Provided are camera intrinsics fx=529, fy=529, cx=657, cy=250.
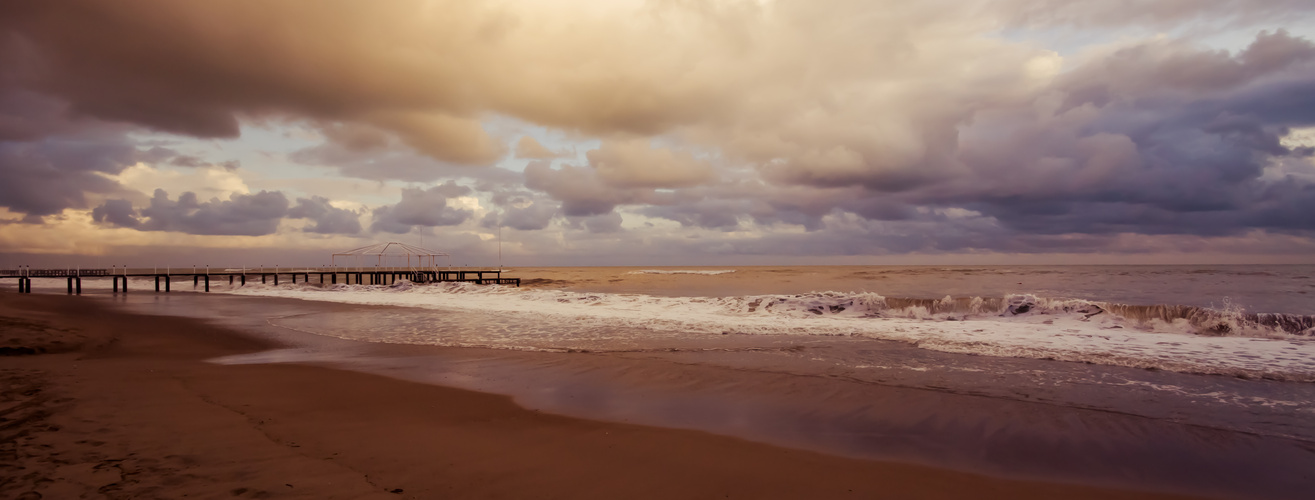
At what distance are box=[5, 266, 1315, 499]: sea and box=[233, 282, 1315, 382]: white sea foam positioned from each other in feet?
0.26

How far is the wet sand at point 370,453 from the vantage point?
3.91 metres

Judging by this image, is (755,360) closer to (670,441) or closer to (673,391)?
(673,391)

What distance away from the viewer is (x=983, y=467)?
15.4 ft

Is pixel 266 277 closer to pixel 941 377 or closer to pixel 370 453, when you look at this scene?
pixel 370 453

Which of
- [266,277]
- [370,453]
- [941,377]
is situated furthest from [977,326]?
[266,277]

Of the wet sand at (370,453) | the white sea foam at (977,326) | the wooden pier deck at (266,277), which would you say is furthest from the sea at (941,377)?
the wooden pier deck at (266,277)

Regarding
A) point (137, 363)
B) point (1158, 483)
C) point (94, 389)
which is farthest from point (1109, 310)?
point (137, 363)

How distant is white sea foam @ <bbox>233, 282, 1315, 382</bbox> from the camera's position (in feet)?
32.0

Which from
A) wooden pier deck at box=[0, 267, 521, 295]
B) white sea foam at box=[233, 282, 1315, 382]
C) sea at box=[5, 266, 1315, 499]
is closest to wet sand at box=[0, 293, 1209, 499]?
sea at box=[5, 266, 1315, 499]

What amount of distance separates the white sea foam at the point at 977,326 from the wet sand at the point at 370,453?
21.5 feet

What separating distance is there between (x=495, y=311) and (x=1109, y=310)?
2018cm

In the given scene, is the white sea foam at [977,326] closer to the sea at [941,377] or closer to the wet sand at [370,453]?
the sea at [941,377]

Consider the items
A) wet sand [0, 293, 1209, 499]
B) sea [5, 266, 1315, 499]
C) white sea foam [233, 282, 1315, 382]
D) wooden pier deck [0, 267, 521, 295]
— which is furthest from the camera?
wooden pier deck [0, 267, 521, 295]

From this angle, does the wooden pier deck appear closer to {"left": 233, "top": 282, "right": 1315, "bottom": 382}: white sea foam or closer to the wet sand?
{"left": 233, "top": 282, "right": 1315, "bottom": 382}: white sea foam
